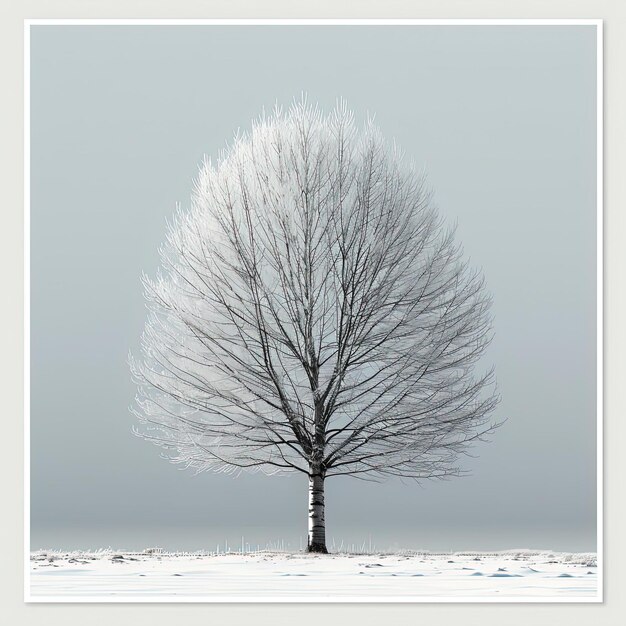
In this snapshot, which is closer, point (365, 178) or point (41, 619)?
point (41, 619)

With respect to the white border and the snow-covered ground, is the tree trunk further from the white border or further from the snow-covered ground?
the white border

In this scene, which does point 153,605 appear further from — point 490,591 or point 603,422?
point 603,422

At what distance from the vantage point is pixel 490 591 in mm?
13000

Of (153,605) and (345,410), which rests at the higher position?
(345,410)

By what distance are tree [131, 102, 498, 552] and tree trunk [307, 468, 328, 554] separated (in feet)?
0.07

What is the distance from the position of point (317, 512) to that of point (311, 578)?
2.28 m

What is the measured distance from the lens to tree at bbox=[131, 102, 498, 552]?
15328mm

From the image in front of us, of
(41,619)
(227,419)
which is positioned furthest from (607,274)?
(41,619)

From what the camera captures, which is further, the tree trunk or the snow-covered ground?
the tree trunk

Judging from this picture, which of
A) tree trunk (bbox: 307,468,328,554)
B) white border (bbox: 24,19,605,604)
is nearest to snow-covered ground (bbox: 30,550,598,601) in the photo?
white border (bbox: 24,19,605,604)

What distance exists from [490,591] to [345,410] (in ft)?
11.5

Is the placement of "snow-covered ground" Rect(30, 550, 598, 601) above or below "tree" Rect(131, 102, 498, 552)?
below

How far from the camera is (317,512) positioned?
50.9 feet

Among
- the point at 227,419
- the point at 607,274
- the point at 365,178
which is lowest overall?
the point at 227,419
